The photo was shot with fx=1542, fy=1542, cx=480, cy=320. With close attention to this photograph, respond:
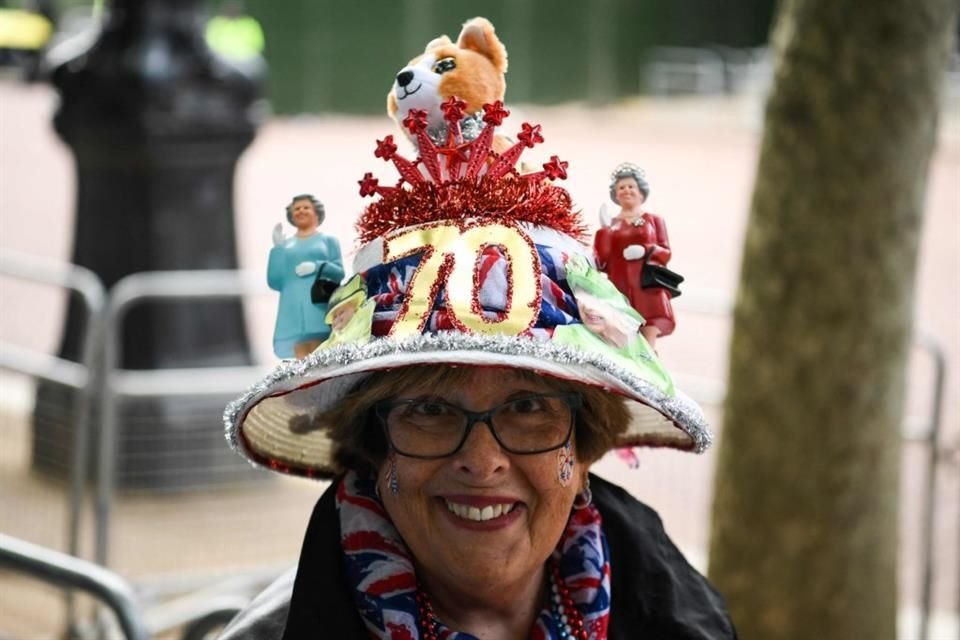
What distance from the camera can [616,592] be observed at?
2.66m

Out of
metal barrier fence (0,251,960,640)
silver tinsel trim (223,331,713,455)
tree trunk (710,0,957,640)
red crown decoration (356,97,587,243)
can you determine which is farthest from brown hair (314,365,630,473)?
metal barrier fence (0,251,960,640)

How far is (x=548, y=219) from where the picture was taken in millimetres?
2439

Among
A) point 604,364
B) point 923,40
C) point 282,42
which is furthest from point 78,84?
point 282,42

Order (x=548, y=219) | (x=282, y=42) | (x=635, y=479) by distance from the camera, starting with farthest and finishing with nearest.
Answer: (x=282, y=42) → (x=635, y=479) → (x=548, y=219)

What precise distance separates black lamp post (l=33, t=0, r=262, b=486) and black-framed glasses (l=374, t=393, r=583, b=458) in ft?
18.3

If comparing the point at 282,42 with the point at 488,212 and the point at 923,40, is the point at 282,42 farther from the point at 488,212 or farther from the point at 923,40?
the point at 488,212

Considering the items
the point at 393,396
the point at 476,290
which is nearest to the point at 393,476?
the point at 393,396

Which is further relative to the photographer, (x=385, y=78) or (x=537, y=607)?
(x=385, y=78)

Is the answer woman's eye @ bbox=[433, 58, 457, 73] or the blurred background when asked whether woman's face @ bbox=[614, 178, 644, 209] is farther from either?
woman's eye @ bbox=[433, 58, 457, 73]

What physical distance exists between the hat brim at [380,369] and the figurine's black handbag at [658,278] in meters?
0.18

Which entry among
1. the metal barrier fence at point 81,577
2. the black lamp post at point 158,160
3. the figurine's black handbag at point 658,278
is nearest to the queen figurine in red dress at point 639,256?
the figurine's black handbag at point 658,278

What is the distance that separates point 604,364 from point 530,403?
0.56 feet

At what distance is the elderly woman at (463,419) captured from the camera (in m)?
2.28

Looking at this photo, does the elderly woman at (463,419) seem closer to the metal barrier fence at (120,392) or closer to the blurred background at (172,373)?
the blurred background at (172,373)
